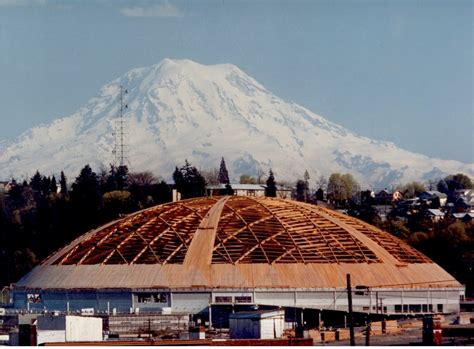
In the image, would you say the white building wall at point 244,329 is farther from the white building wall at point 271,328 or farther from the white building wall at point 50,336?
the white building wall at point 50,336

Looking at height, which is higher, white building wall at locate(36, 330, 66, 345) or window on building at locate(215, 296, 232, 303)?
window on building at locate(215, 296, 232, 303)

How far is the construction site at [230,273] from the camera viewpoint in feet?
298

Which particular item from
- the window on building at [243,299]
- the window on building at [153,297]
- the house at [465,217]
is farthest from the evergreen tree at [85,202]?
the window on building at [243,299]

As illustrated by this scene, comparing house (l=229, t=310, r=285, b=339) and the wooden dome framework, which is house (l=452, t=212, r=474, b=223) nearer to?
the wooden dome framework

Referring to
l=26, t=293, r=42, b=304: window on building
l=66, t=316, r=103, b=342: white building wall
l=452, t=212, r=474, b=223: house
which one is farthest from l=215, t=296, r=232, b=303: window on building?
l=452, t=212, r=474, b=223: house


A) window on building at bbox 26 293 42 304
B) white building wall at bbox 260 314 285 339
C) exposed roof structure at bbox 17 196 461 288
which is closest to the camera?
white building wall at bbox 260 314 285 339

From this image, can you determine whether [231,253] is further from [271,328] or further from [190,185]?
[190,185]

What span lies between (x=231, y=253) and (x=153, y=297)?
5476 millimetres

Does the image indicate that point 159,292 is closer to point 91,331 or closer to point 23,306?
point 23,306

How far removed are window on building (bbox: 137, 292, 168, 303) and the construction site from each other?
0.05m

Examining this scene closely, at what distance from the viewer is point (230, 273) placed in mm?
92562

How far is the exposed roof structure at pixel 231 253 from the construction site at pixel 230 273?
8 centimetres

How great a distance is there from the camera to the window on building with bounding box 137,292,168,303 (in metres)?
91.2

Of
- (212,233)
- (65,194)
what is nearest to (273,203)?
(212,233)
